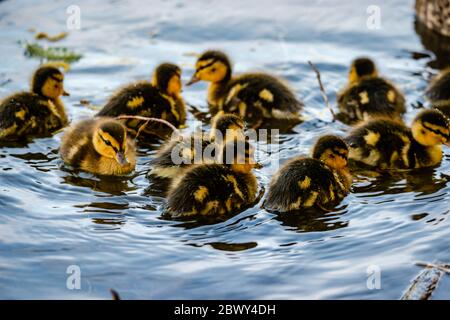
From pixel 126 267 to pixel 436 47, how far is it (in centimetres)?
484

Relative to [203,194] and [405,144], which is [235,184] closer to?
[203,194]

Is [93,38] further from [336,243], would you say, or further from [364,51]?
[336,243]

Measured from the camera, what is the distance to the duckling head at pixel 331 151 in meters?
4.87

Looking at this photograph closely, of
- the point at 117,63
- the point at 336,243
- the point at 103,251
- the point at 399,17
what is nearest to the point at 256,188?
the point at 336,243

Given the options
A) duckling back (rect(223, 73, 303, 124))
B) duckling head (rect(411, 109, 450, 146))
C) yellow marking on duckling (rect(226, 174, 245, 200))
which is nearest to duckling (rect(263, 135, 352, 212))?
yellow marking on duckling (rect(226, 174, 245, 200))

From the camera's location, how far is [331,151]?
4867 mm

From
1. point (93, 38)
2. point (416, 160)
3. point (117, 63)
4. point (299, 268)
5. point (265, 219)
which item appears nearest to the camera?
point (299, 268)

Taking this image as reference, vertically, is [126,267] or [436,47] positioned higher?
[436,47]

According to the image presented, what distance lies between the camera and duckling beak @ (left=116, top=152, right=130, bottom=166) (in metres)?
5.11

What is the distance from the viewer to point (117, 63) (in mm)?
7473

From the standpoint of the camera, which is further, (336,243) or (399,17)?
(399,17)

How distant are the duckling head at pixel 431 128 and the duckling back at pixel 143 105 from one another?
1.77 meters

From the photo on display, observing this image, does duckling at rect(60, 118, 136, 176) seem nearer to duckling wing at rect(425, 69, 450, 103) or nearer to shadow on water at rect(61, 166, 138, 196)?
shadow on water at rect(61, 166, 138, 196)

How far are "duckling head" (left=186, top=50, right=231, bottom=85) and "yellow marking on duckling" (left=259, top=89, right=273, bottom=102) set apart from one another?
438mm
